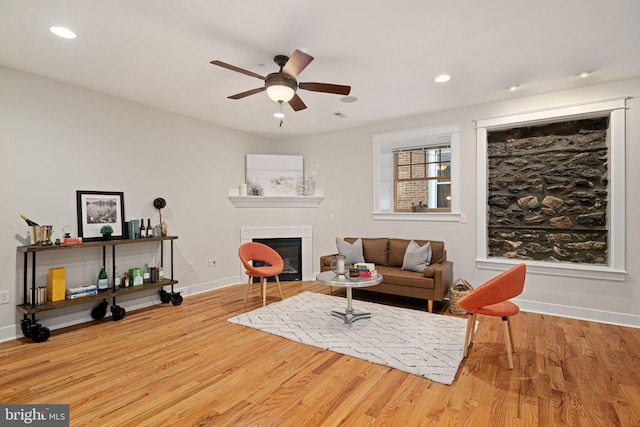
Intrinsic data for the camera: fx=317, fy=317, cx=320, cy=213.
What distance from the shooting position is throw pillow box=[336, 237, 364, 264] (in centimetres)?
489

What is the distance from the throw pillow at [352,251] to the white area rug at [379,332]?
700mm

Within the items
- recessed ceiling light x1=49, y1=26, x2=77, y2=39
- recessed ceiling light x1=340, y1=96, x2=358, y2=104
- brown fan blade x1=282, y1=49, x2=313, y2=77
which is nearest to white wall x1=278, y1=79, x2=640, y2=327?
recessed ceiling light x1=340, y1=96, x2=358, y2=104

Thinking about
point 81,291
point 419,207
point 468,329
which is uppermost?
point 419,207

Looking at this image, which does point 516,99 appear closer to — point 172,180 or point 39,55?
point 172,180

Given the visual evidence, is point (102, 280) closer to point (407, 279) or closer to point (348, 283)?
point (348, 283)

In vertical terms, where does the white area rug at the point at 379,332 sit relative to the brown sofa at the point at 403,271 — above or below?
below

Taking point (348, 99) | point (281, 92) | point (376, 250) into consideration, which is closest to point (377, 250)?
point (376, 250)

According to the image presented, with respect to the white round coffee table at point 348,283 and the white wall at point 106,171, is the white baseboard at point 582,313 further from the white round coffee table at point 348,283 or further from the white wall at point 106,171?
the white wall at point 106,171

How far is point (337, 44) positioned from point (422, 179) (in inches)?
118

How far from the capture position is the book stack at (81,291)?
3.45 metres

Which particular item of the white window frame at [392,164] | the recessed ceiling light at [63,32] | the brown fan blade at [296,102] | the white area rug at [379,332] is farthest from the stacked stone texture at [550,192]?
the recessed ceiling light at [63,32]

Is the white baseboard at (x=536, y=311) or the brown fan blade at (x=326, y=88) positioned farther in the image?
the white baseboard at (x=536, y=311)

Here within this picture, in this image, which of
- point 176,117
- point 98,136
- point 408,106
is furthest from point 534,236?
point 98,136

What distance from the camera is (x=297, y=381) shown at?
96.2 inches
